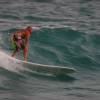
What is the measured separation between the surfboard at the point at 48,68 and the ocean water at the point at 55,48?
22 cm

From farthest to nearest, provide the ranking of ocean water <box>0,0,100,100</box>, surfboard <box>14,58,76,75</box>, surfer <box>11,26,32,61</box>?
1. surfer <box>11,26,32,61</box>
2. surfboard <box>14,58,76,75</box>
3. ocean water <box>0,0,100,100</box>

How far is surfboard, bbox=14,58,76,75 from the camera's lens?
23.0 meters

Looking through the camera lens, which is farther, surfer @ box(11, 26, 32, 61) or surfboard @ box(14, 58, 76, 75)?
surfer @ box(11, 26, 32, 61)

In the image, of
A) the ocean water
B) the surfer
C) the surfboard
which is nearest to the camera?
the ocean water

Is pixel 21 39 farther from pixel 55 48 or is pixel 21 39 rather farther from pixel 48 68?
pixel 55 48

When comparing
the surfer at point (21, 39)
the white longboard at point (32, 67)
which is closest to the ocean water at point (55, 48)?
the white longboard at point (32, 67)

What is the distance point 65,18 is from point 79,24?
3810 mm

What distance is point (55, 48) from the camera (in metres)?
29.2

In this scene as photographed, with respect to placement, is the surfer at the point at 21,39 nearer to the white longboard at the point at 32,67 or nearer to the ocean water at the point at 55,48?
the white longboard at the point at 32,67

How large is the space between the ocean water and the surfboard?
0.22 m

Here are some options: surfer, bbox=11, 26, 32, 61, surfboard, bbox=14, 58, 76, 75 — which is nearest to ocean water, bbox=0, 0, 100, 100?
surfboard, bbox=14, 58, 76, 75

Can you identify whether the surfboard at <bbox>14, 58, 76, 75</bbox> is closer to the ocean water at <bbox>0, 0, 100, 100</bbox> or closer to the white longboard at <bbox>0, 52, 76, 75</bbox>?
the white longboard at <bbox>0, 52, 76, 75</bbox>

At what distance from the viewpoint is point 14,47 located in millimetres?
23688

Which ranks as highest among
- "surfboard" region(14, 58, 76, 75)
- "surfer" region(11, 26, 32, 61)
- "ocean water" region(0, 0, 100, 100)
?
"surfer" region(11, 26, 32, 61)
